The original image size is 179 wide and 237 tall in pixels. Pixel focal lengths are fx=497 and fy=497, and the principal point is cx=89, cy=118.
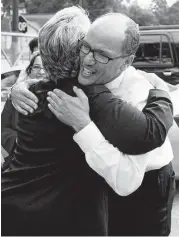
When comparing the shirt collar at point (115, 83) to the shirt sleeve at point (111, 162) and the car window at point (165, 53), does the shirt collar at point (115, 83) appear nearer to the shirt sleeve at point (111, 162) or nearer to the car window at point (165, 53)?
the shirt sleeve at point (111, 162)

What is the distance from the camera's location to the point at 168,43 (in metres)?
9.62

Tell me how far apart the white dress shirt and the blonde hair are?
0.45 ft

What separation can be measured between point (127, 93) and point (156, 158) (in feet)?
0.74

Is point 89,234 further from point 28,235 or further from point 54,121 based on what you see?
point 54,121

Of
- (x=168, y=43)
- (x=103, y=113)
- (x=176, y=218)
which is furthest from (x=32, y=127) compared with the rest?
(x=168, y=43)

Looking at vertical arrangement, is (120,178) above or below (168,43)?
above

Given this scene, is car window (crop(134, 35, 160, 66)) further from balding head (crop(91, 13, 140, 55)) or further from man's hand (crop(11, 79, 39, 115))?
balding head (crop(91, 13, 140, 55))

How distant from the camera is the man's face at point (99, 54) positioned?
143cm

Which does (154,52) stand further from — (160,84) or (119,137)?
(119,137)

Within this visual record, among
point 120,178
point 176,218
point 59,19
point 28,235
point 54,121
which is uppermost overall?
point 59,19

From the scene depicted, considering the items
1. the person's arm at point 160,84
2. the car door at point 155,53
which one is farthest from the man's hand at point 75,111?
the car door at point 155,53

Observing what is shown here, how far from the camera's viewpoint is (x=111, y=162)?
4.68 ft

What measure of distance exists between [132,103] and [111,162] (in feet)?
0.65

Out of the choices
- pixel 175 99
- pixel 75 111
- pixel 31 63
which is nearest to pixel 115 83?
pixel 75 111
